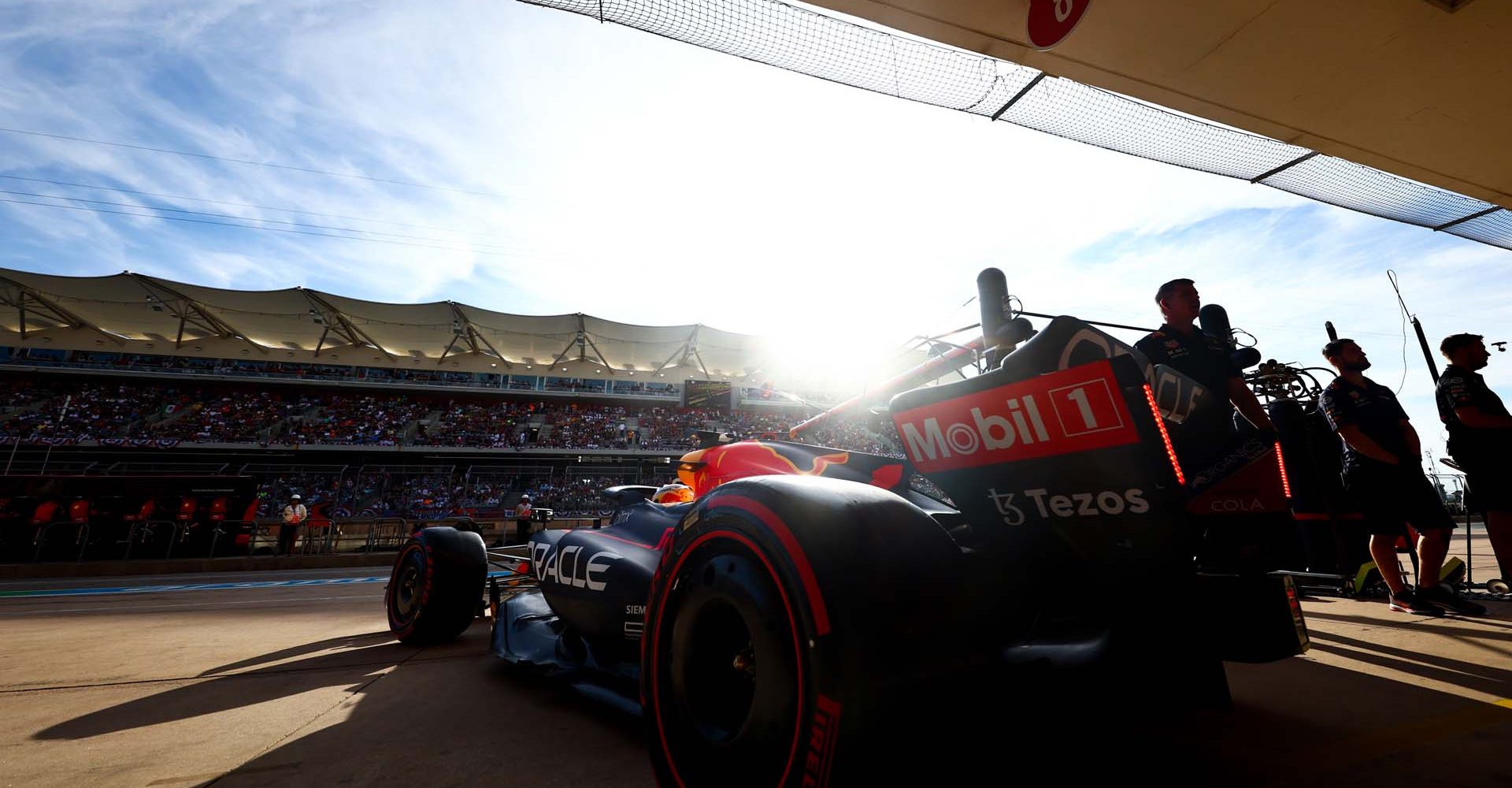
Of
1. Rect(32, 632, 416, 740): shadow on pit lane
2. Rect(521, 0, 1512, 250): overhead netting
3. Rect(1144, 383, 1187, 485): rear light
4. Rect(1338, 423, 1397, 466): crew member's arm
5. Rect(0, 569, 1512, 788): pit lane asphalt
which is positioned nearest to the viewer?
Rect(1144, 383, 1187, 485): rear light

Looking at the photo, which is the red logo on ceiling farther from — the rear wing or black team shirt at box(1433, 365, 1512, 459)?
the rear wing

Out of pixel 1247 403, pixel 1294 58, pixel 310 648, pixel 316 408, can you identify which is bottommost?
pixel 310 648

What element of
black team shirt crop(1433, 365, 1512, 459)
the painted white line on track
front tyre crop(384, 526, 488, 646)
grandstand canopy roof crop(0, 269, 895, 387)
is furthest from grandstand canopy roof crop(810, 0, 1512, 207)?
grandstand canopy roof crop(0, 269, 895, 387)

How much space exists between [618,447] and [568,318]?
1042 centimetres

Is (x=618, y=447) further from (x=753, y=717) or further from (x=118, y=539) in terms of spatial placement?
(x=753, y=717)

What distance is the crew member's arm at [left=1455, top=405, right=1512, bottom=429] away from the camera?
3.38 m

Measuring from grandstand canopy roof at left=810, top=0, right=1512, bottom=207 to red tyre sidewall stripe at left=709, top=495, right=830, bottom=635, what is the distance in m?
3.71

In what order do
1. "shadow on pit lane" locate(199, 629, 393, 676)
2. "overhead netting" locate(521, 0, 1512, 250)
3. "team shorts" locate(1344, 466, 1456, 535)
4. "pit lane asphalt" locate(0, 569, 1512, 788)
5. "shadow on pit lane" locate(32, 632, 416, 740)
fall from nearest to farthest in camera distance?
"pit lane asphalt" locate(0, 569, 1512, 788) < "shadow on pit lane" locate(32, 632, 416, 740) < "shadow on pit lane" locate(199, 629, 393, 676) < "team shorts" locate(1344, 466, 1456, 535) < "overhead netting" locate(521, 0, 1512, 250)

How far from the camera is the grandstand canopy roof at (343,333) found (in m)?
17.7

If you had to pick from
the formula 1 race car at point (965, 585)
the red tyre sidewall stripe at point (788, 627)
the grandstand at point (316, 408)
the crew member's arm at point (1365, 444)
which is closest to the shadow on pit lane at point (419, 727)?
the red tyre sidewall stripe at point (788, 627)

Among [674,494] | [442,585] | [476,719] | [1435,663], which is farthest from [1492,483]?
[442,585]

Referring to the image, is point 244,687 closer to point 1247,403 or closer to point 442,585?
point 442,585

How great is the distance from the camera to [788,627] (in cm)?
104

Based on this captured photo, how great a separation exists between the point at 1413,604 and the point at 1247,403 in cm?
303
